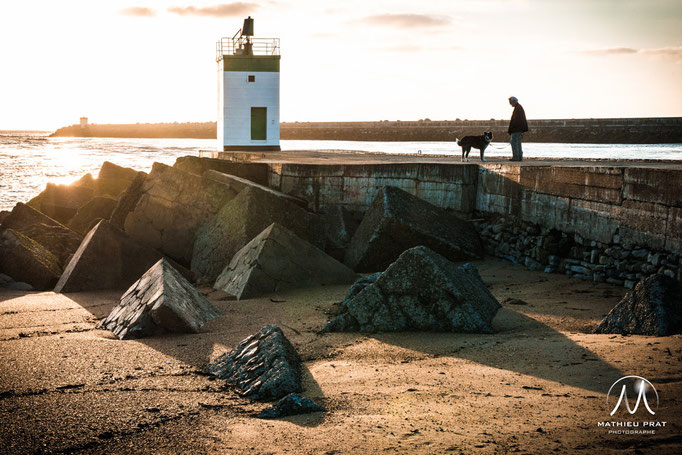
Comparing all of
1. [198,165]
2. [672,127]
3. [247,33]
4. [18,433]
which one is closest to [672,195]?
[18,433]

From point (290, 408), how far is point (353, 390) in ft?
1.74

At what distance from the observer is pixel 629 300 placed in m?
4.91

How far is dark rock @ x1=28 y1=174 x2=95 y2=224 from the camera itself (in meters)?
12.5

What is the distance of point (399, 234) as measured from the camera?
8414mm

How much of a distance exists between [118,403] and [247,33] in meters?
21.6

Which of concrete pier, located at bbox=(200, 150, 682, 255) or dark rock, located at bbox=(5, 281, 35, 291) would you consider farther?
dark rock, located at bbox=(5, 281, 35, 291)

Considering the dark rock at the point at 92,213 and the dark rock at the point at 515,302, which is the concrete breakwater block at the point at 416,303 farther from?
the dark rock at the point at 92,213

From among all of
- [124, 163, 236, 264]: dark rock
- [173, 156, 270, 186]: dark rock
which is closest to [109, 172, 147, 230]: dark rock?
[124, 163, 236, 264]: dark rock

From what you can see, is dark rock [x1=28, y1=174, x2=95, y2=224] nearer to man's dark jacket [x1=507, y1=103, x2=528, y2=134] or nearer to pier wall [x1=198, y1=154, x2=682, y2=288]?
pier wall [x1=198, y1=154, x2=682, y2=288]

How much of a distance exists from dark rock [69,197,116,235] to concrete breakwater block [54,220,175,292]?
134 inches

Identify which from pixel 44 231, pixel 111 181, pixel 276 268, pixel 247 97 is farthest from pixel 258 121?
pixel 276 268

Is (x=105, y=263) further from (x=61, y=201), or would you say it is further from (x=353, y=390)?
(x=61, y=201)

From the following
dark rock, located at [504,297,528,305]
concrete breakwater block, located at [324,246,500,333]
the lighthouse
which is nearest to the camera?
concrete breakwater block, located at [324,246,500,333]

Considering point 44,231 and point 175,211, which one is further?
point 44,231
